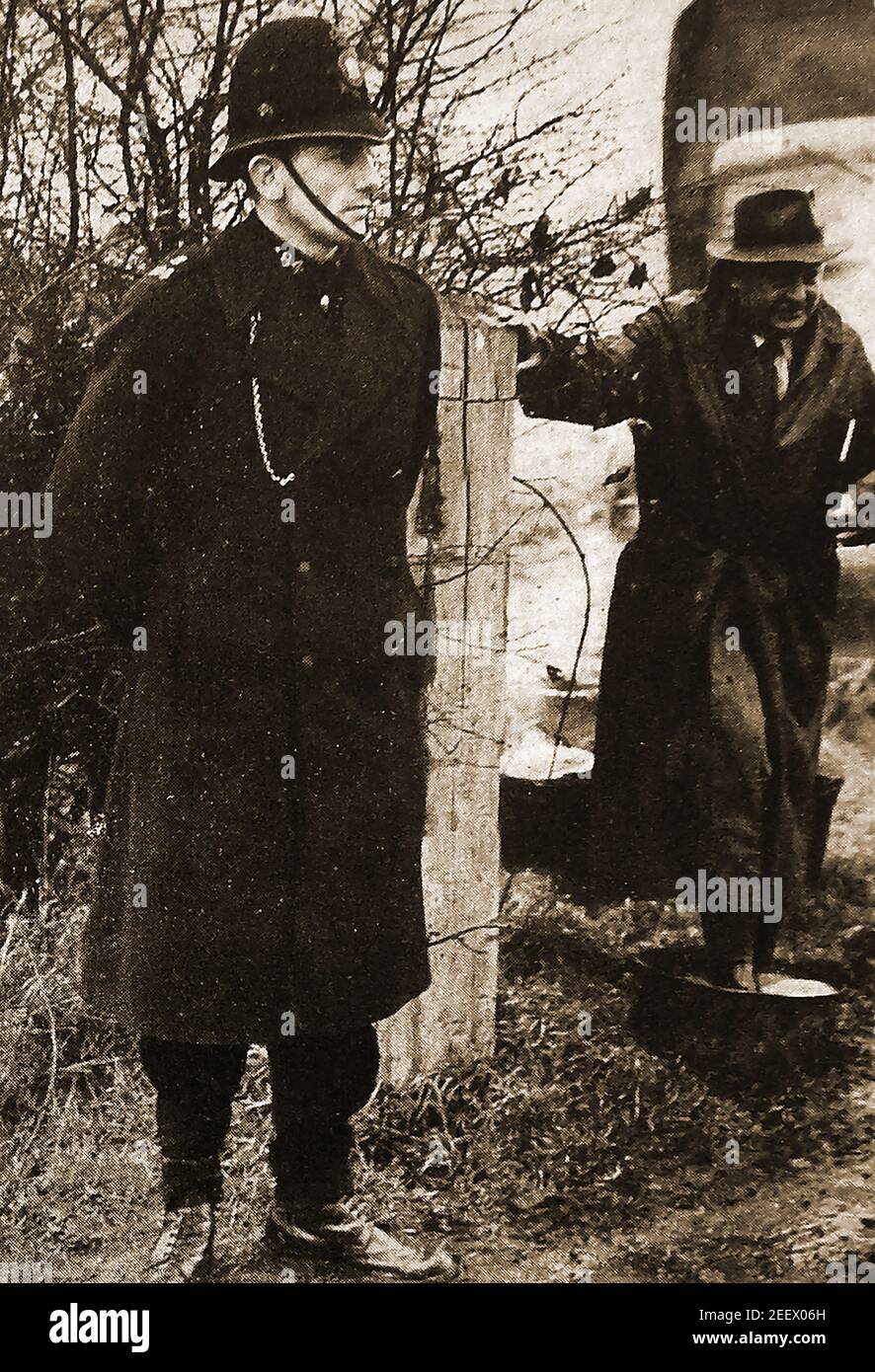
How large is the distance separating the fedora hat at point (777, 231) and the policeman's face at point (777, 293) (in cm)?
3

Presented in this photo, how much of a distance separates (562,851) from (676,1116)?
2.38ft

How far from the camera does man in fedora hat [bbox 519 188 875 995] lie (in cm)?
358

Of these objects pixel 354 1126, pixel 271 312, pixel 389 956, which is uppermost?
pixel 271 312

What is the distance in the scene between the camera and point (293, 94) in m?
3.49

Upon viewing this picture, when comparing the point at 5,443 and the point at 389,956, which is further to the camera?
the point at 5,443

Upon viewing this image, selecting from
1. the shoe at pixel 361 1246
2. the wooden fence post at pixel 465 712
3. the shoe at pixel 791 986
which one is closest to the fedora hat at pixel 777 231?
the wooden fence post at pixel 465 712

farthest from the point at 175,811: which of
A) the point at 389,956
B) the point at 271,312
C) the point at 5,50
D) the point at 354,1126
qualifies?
the point at 5,50

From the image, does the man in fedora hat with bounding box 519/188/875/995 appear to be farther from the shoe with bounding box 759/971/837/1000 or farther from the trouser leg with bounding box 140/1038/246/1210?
Result: the trouser leg with bounding box 140/1038/246/1210

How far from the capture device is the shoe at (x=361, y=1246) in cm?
360

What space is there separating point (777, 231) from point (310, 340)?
122cm

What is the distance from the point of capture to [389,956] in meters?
3.55

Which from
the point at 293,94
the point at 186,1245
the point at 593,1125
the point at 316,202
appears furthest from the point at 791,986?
the point at 293,94

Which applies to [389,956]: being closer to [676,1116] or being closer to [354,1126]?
[354,1126]

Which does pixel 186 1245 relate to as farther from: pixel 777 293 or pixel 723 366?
pixel 777 293
